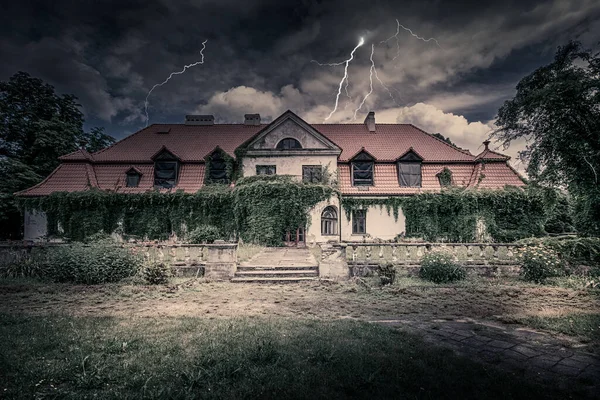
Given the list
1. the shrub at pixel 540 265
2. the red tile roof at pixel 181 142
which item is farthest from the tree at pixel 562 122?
the red tile roof at pixel 181 142

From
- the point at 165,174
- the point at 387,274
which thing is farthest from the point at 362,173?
the point at 165,174

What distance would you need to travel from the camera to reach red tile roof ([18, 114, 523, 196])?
2045 cm

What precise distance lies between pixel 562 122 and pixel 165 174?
21.6 m

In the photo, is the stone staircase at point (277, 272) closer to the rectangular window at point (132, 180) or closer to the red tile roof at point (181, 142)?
the red tile roof at point (181, 142)

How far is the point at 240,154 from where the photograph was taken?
68.6ft

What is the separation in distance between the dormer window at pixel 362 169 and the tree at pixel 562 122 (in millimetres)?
12583

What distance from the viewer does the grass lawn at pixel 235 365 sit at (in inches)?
135

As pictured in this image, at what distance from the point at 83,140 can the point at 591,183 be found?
3299cm

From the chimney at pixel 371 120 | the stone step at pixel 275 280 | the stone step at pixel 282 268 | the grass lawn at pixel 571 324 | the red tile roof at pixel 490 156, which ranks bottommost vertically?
the stone step at pixel 275 280

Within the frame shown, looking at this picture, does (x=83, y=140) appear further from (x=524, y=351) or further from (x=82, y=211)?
(x=524, y=351)

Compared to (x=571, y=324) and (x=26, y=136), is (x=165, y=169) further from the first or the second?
(x=571, y=324)

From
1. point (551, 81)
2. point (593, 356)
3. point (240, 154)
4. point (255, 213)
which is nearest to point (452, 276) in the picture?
point (593, 356)

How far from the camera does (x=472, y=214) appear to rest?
63.8 ft

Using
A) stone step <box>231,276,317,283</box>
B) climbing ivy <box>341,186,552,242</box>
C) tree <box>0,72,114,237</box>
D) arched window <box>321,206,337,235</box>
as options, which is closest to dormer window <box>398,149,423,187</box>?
climbing ivy <box>341,186,552,242</box>
